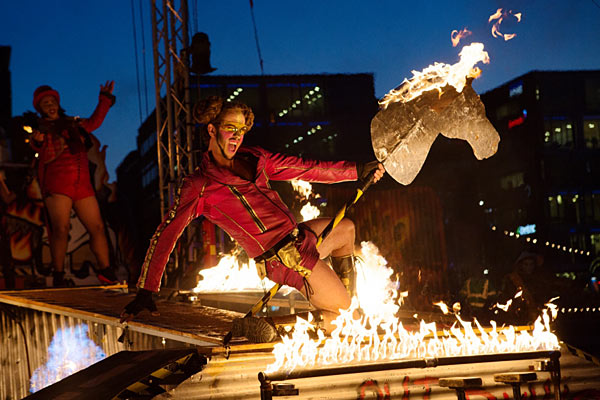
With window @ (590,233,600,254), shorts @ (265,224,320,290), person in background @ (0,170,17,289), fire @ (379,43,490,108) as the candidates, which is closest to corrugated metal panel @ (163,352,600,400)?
shorts @ (265,224,320,290)

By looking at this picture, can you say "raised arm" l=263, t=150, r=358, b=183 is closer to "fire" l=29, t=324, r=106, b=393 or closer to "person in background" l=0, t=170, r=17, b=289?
"fire" l=29, t=324, r=106, b=393

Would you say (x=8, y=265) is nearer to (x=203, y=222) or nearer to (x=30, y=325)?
(x=203, y=222)

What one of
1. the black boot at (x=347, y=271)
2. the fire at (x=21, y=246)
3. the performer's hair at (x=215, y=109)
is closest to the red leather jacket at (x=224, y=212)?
the performer's hair at (x=215, y=109)

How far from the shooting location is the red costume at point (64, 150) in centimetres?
922

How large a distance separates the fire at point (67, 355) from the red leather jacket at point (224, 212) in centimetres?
269

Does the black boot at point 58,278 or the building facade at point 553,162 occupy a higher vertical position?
the building facade at point 553,162

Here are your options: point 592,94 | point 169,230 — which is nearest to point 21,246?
point 169,230

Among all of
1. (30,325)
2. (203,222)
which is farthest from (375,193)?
(30,325)

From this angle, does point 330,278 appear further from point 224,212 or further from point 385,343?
point 224,212

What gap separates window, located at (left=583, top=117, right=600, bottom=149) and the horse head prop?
28453 mm

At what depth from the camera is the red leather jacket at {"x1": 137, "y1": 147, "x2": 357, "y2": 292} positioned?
14.4ft

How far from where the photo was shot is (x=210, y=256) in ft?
38.6

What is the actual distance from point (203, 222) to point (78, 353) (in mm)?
5512

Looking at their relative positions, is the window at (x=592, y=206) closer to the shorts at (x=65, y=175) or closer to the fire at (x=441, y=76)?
the shorts at (x=65, y=175)
